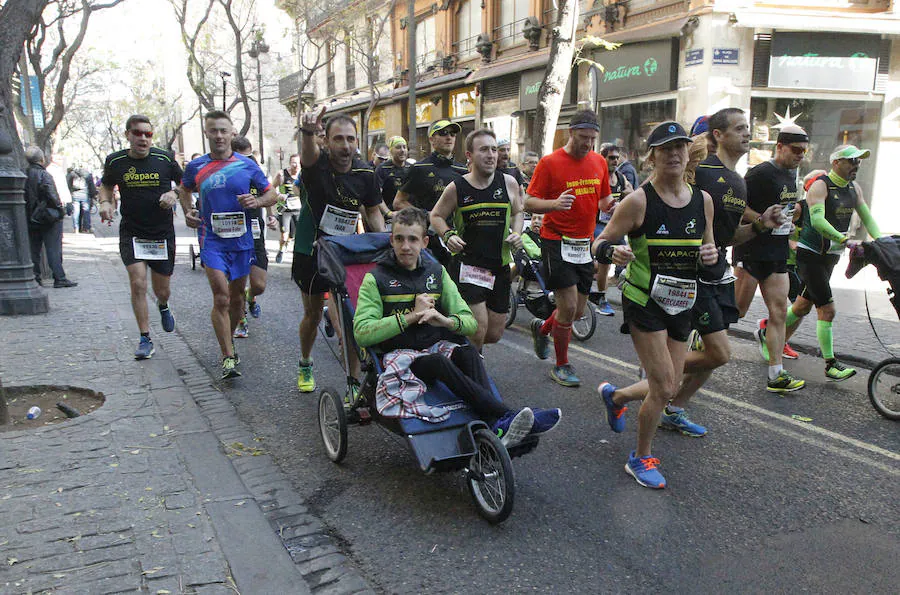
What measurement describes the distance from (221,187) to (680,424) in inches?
160

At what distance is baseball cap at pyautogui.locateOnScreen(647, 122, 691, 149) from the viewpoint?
3773mm

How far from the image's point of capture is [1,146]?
26.2 feet

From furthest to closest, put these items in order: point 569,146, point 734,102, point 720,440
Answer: point 734,102, point 569,146, point 720,440

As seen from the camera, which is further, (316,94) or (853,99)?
(316,94)

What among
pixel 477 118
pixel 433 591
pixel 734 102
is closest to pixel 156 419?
pixel 433 591

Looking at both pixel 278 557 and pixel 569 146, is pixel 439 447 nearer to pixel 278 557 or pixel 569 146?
pixel 278 557

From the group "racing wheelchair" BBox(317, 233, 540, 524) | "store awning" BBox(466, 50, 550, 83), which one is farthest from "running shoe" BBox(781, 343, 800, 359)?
"store awning" BBox(466, 50, 550, 83)

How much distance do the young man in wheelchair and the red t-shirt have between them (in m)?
1.82

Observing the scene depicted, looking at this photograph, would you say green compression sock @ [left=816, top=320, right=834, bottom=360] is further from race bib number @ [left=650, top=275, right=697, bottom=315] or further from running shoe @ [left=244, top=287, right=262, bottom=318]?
running shoe @ [left=244, top=287, right=262, bottom=318]

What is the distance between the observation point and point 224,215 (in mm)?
5977

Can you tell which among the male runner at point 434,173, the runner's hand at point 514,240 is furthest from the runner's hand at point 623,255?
the male runner at point 434,173

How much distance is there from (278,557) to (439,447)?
920 mm

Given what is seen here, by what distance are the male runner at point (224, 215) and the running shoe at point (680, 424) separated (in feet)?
11.3

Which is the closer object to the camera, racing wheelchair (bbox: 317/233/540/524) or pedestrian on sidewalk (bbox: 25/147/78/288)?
racing wheelchair (bbox: 317/233/540/524)
